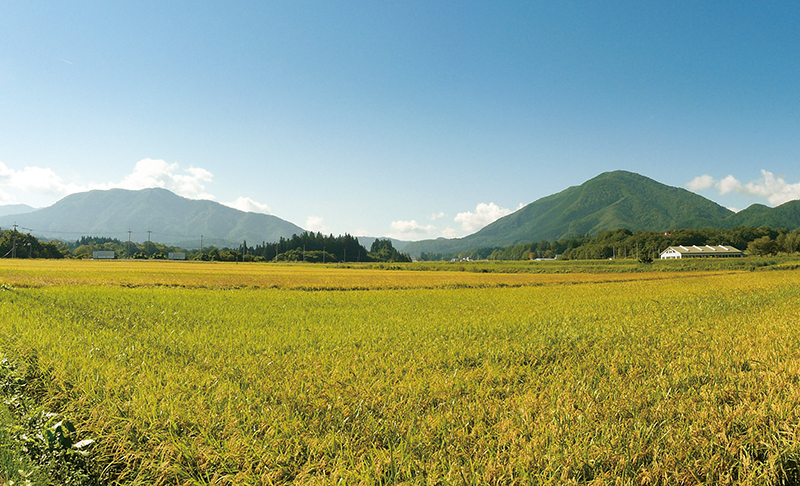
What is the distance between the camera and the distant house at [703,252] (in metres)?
154

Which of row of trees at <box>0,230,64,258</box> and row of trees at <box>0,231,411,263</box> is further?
row of trees at <box>0,231,411,263</box>

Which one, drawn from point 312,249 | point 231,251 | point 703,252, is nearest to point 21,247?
point 231,251

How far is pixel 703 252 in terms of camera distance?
516ft

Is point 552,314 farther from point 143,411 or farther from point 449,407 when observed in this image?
point 143,411

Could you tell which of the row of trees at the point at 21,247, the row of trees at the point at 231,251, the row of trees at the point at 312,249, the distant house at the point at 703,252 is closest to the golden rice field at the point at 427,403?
the row of trees at the point at 21,247

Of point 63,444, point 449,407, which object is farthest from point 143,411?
point 449,407

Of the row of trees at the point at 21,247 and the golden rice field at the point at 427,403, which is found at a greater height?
the row of trees at the point at 21,247

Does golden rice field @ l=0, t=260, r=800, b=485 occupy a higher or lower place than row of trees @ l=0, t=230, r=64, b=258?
lower

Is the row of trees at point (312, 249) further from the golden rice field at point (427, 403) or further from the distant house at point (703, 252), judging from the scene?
the golden rice field at point (427, 403)

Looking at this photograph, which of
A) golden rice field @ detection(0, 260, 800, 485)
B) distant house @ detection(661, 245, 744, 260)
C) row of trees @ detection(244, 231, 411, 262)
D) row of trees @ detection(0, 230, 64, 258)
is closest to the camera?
golden rice field @ detection(0, 260, 800, 485)

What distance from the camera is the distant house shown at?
15438 cm

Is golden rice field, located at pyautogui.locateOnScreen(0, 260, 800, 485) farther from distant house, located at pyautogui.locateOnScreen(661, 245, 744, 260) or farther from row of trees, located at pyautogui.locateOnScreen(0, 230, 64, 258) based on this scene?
distant house, located at pyautogui.locateOnScreen(661, 245, 744, 260)

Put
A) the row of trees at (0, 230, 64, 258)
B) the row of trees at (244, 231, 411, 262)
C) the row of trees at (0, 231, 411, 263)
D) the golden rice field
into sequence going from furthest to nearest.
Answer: the row of trees at (244, 231, 411, 262), the row of trees at (0, 231, 411, 263), the row of trees at (0, 230, 64, 258), the golden rice field

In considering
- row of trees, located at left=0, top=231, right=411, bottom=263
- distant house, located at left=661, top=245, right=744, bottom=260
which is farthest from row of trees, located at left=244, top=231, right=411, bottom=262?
distant house, located at left=661, top=245, right=744, bottom=260
